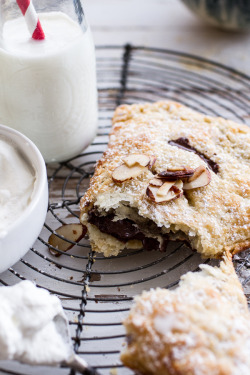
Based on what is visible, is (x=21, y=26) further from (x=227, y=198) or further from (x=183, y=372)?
(x=183, y=372)

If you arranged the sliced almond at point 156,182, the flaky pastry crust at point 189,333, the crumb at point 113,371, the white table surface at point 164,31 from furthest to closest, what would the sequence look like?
the white table surface at point 164,31, the sliced almond at point 156,182, the crumb at point 113,371, the flaky pastry crust at point 189,333

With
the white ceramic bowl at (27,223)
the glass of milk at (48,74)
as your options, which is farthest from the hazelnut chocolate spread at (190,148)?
the white ceramic bowl at (27,223)

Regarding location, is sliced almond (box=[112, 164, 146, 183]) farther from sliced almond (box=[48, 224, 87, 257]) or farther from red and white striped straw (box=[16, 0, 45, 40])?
red and white striped straw (box=[16, 0, 45, 40])

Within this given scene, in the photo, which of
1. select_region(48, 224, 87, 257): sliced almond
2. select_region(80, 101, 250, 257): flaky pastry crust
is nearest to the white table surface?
select_region(80, 101, 250, 257): flaky pastry crust

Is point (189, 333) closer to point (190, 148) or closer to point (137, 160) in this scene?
point (137, 160)

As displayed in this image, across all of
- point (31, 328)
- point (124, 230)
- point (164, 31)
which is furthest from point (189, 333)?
point (164, 31)

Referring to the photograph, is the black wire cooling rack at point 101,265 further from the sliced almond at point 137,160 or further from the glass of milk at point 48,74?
the sliced almond at point 137,160
